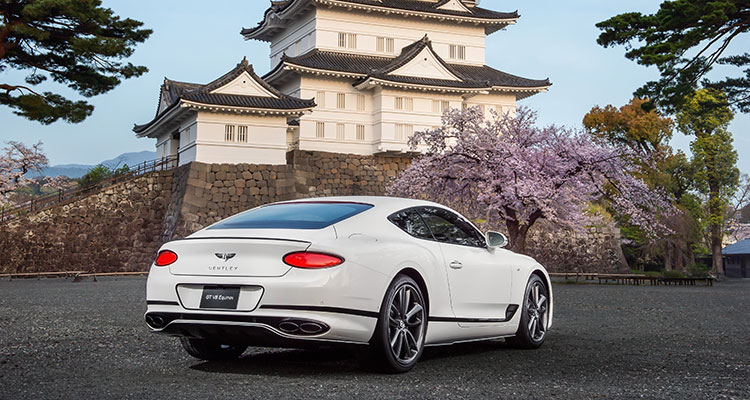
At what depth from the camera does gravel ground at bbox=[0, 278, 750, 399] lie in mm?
4785

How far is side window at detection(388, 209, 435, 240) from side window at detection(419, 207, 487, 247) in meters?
0.10

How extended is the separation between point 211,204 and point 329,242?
31.9 metres

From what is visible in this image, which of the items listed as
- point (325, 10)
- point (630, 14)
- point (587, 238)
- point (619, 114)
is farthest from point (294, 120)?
point (630, 14)

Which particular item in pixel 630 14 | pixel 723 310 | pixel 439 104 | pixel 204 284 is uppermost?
pixel 439 104

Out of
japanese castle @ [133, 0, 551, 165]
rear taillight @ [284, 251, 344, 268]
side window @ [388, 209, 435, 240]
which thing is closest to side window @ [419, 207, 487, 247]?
side window @ [388, 209, 435, 240]

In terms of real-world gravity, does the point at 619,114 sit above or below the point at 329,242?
above

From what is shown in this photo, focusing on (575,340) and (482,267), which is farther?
(575,340)

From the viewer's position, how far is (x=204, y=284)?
526 centimetres

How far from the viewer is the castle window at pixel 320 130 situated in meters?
41.8

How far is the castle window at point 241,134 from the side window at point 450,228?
3070 centimetres

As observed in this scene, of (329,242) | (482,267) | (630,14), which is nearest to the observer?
(329,242)

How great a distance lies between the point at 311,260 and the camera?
5090 mm

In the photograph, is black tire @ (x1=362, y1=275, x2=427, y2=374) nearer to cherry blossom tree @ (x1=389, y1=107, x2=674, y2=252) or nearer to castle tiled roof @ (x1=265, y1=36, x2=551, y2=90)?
cherry blossom tree @ (x1=389, y1=107, x2=674, y2=252)

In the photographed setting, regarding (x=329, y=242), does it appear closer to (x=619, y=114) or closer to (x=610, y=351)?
(x=610, y=351)
